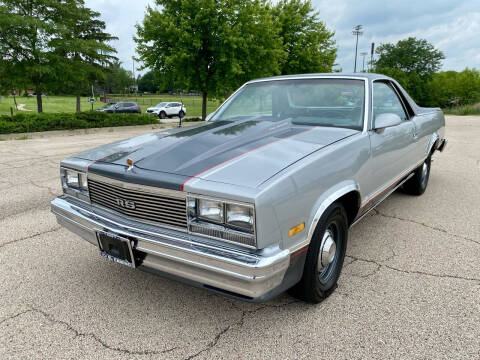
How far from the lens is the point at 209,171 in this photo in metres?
1.98

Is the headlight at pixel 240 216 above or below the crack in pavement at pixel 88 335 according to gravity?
above

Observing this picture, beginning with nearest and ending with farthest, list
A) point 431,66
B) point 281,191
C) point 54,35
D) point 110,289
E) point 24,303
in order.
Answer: point 281,191
point 24,303
point 110,289
point 54,35
point 431,66

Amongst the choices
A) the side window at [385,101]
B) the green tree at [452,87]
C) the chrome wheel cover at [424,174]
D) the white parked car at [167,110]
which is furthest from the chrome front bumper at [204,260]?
the green tree at [452,87]

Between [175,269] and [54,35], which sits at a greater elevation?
[54,35]

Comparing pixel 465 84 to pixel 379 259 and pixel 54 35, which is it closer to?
pixel 54 35

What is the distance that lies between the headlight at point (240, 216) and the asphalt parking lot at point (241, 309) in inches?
29.9

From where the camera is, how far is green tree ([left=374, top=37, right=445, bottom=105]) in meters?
59.1

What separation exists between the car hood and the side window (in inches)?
33.4

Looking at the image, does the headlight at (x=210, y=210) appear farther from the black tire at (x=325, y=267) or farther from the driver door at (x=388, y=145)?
the driver door at (x=388, y=145)

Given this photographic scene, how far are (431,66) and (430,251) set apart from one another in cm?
6946

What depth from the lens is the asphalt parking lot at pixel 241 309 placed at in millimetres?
1999

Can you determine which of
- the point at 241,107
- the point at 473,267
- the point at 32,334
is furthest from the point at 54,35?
the point at 473,267

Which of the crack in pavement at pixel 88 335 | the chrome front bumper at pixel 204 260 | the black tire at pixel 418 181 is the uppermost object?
the chrome front bumper at pixel 204 260

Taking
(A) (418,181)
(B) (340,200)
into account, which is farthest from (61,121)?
(B) (340,200)
